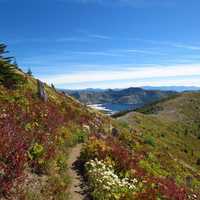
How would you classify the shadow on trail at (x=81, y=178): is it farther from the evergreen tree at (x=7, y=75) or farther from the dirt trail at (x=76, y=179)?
the evergreen tree at (x=7, y=75)

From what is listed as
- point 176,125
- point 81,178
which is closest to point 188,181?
point 81,178

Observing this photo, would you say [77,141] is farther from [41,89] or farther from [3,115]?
[41,89]

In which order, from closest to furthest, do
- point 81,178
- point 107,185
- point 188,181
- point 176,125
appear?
point 107,185
point 81,178
point 188,181
point 176,125

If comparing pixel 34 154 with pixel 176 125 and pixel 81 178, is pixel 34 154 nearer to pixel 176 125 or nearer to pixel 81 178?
pixel 81 178

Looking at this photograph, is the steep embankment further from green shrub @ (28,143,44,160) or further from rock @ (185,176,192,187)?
rock @ (185,176,192,187)

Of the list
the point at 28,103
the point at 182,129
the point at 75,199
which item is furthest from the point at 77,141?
the point at 182,129

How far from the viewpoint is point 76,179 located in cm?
1612

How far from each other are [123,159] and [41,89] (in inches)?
590

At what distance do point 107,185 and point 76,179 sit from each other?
Result: 7.47 ft

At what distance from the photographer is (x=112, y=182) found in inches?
564

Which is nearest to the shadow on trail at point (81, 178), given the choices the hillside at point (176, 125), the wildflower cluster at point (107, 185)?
the wildflower cluster at point (107, 185)

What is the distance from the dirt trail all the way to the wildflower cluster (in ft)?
1.18

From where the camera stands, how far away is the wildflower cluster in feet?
45.3

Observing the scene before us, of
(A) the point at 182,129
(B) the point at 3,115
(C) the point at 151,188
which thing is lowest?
(A) the point at 182,129
